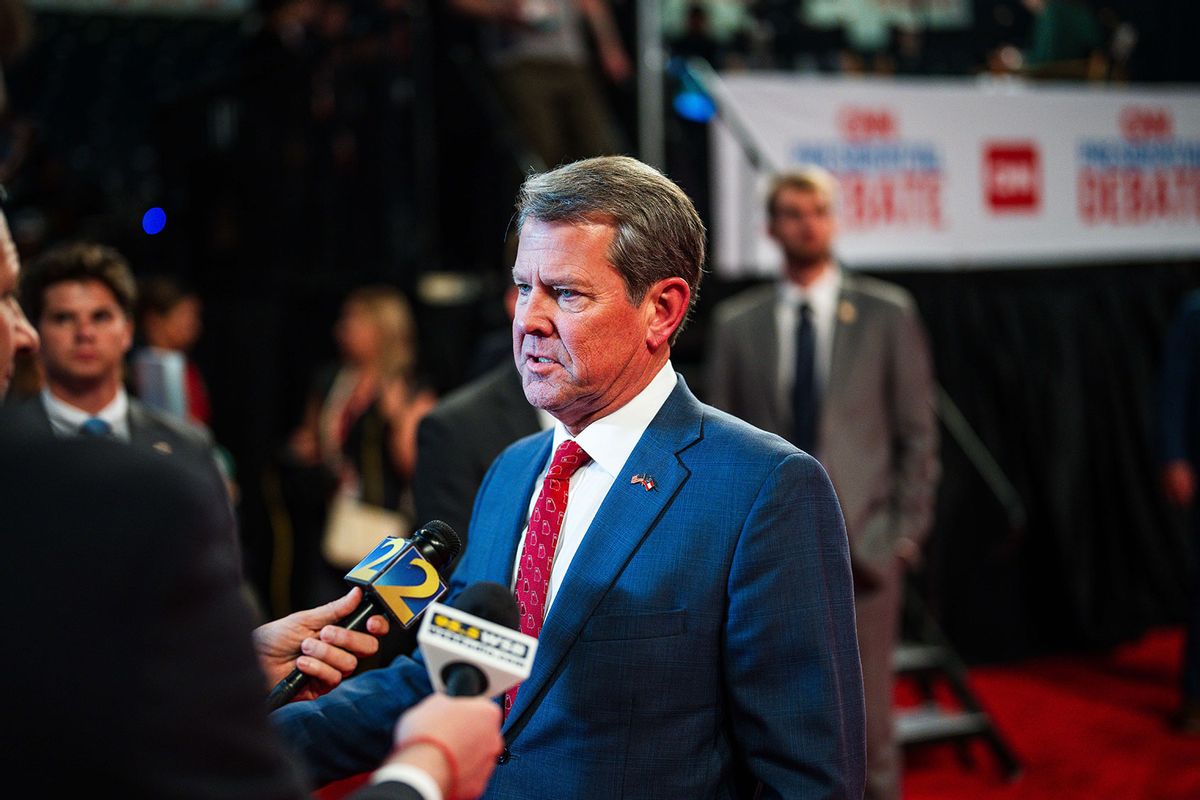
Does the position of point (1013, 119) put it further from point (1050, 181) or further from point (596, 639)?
point (596, 639)

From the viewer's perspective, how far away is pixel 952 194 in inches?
241

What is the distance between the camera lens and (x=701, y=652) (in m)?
1.66

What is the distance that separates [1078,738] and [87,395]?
4.11 metres

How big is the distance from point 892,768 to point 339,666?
2.88 m

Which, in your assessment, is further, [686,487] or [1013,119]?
[1013,119]

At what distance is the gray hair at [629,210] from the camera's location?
1.74m

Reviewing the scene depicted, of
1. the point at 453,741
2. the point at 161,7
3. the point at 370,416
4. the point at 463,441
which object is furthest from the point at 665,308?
the point at 161,7

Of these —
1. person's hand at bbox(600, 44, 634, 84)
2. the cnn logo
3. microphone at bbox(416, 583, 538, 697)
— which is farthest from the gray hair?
the cnn logo

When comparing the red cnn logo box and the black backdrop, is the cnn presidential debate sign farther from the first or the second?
the black backdrop

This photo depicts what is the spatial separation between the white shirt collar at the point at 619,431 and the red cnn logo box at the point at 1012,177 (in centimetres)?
482

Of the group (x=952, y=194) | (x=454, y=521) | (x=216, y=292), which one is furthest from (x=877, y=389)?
(x=216, y=292)

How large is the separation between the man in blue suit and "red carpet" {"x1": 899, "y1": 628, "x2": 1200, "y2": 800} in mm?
3303

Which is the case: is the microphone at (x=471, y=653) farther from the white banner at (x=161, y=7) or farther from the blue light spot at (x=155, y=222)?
the white banner at (x=161, y=7)

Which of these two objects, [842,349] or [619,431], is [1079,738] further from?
[619,431]
